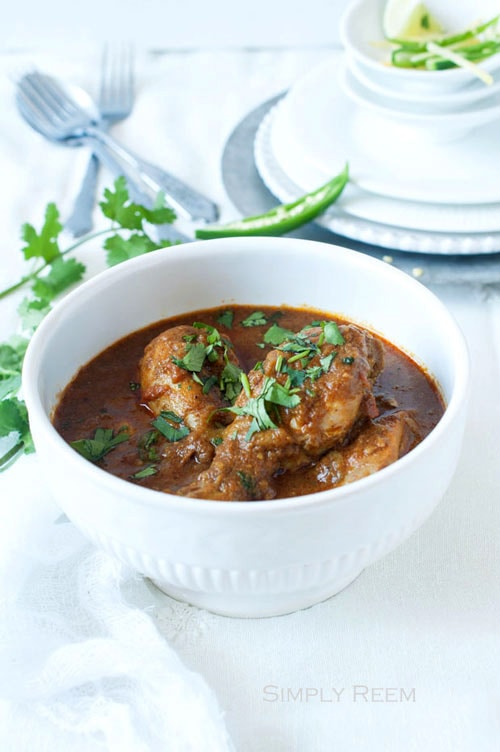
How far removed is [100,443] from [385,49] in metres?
2.59

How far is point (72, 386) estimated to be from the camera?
2.51 meters

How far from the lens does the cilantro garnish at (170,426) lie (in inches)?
90.4

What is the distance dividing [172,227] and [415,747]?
2.42m

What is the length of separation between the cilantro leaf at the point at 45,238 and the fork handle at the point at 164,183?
0.53 metres

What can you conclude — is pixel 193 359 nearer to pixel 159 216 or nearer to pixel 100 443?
pixel 100 443

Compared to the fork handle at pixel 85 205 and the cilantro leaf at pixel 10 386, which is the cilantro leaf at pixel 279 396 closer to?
the cilantro leaf at pixel 10 386

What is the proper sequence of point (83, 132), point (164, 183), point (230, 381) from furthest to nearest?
point (83, 132) < point (164, 183) < point (230, 381)

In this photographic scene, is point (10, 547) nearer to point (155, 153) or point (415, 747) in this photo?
Answer: point (415, 747)

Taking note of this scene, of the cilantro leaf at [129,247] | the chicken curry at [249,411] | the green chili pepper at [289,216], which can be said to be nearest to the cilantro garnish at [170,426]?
the chicken curry at [249,411]

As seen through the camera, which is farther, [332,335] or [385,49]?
[385,49]

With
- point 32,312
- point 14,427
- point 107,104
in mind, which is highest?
point 107,104

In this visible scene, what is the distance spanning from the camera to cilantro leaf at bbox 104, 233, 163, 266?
11.2ft

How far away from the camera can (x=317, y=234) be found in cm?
374

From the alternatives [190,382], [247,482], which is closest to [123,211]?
[190,382]
